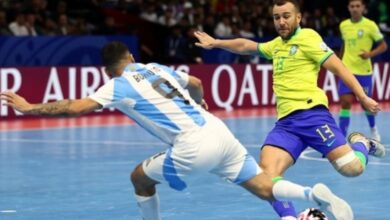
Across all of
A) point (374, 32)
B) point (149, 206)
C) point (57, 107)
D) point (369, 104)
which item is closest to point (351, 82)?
point (369, 104)

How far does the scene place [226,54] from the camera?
77.9ft

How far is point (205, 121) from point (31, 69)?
1273 cm

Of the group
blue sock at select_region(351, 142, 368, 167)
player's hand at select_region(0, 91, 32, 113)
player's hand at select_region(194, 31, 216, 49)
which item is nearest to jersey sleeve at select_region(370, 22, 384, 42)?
blue sock at select_region(351, 142, 368, 167)

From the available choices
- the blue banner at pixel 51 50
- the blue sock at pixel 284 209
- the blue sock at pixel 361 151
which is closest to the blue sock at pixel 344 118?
the blue sock at pixel 361 151

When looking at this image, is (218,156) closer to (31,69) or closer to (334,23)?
(31,69)

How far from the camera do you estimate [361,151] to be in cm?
895

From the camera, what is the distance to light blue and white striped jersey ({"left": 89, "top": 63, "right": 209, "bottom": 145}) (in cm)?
721

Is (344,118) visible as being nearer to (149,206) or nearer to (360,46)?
(360,46)

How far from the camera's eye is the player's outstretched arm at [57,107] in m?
7.08

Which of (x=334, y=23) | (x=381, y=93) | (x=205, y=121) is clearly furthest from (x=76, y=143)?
(x=334, y=23)

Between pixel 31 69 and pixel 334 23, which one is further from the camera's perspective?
pixel 334 23

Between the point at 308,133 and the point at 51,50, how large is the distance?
1273 centimetres

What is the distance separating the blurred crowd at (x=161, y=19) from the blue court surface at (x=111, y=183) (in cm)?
498

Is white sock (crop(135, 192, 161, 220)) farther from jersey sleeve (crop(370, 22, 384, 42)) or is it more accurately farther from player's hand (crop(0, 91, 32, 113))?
jersey sleeve (crop(370, 22, 384, 42))
